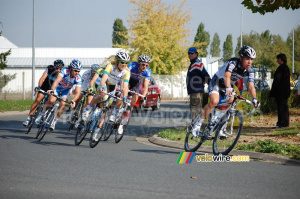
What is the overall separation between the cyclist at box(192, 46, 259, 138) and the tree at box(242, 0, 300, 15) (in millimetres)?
3500

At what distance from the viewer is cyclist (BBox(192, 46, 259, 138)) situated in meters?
8.17

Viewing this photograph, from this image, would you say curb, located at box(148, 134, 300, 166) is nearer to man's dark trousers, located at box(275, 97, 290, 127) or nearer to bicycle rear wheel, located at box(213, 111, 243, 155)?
bicycle rear wheel, located at box(213, 111, 243, 155)

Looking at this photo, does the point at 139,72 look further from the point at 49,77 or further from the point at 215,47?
the point at 215,47

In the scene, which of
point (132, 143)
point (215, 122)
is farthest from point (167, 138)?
point (215, 122)

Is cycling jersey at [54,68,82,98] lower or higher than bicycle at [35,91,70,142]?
higher

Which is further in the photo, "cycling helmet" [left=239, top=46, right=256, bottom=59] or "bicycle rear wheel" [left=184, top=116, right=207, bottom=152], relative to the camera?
"bicycle rear wheel" [left=184, top=116, right=207, bottom=152]

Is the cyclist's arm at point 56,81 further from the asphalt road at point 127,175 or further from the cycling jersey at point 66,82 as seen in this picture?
the asphalt road at point 127,175

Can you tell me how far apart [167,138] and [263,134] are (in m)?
2.61

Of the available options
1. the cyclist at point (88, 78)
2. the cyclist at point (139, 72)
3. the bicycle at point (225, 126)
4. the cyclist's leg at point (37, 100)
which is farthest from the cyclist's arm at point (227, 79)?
the cyclist's leg at point (37, 100)

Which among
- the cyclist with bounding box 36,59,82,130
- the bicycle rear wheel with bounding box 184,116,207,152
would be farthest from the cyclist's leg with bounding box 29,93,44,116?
the bicycle rear wheel with bounding box 184,116,207,152

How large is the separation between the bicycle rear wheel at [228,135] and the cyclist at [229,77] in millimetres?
79

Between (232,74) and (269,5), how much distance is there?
4.03 metres

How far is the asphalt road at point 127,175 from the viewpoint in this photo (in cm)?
568

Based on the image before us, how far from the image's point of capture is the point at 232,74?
27.9ft
